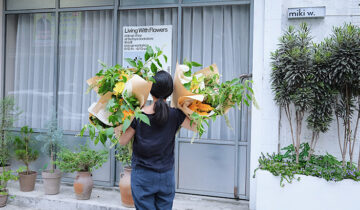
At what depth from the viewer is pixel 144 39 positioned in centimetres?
568

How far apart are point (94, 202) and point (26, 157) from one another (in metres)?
1.40

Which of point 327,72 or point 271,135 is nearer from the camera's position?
point 327,72

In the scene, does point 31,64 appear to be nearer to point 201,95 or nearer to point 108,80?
point 108,80

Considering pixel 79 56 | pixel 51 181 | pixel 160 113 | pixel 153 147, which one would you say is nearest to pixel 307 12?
pixel 160 113

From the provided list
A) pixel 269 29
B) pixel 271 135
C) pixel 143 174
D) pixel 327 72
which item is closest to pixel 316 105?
pixel 327 72

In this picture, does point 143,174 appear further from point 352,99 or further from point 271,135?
point 352,99

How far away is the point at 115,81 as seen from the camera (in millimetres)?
2586

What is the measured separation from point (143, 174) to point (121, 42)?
138 inches

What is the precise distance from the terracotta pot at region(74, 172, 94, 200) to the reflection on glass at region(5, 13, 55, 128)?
5.30 feet

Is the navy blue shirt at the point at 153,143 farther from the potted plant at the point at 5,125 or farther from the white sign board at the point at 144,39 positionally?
the potted plant at the point at 5,125

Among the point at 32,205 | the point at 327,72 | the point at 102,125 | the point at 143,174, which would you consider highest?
the point at 327,72

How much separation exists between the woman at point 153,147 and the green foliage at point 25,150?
11.4 feet

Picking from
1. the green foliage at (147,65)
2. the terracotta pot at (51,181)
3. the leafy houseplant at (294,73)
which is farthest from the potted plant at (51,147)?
the leafy houseplant at (294,73)

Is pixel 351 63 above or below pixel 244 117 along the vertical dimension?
above
